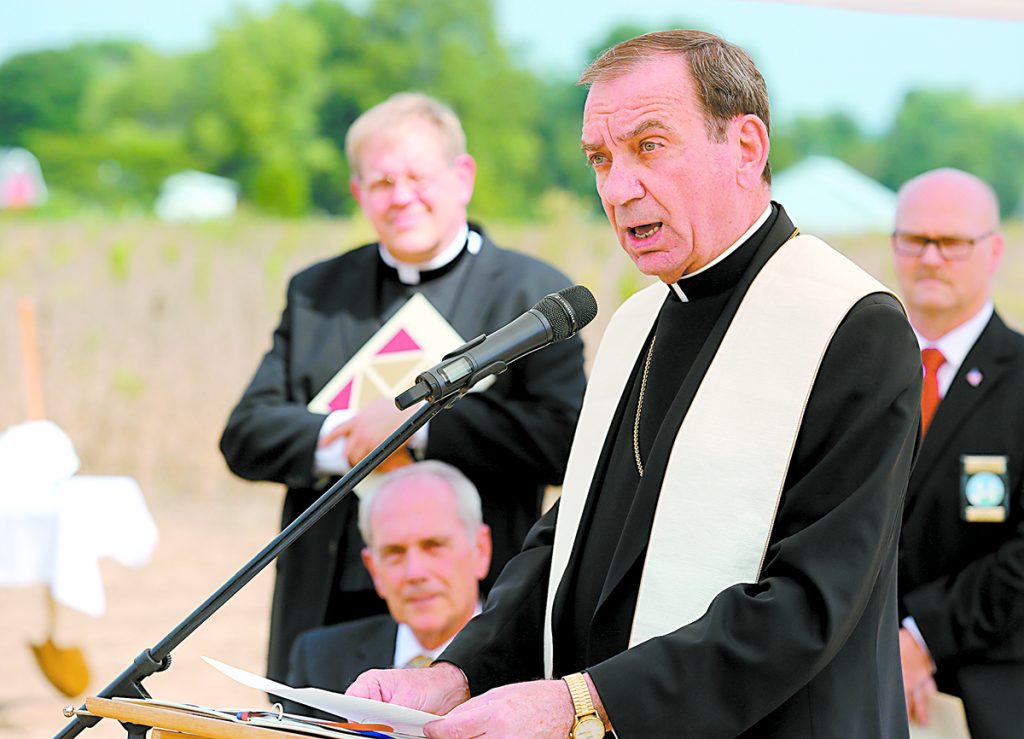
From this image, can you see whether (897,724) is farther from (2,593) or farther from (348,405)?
(2,593)

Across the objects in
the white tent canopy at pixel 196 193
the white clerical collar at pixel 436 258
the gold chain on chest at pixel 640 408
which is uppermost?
the white tent canopy at pixel 196 193

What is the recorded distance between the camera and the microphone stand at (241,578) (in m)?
2.06

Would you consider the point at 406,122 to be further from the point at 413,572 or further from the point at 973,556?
the point at 973,556

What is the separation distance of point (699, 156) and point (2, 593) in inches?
361

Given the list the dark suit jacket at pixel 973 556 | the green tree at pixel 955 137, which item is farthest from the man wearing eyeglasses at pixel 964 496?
the green tree at pixel 955 137

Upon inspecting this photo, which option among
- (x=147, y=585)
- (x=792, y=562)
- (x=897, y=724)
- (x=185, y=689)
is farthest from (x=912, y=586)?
(x=147, y=585)

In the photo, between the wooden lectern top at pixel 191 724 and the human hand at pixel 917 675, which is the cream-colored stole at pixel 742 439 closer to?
the wooden lectern top at pixel 191 724

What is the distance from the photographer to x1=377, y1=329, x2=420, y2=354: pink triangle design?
3889mm

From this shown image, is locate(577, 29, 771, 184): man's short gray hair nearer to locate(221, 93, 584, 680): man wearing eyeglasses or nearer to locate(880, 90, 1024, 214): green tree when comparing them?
locate(221, 93, 584, 680): man wearing eyeglasses

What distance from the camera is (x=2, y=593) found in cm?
1021

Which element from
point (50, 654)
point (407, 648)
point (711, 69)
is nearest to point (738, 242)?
point (711, 69)

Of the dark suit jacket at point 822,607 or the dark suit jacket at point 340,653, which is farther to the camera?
the dark suit jacket at point 340,653

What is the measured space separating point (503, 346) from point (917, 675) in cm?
212

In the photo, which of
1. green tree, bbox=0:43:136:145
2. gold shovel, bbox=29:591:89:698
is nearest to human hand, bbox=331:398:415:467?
gold shovel, bbox=29:591:89:698
